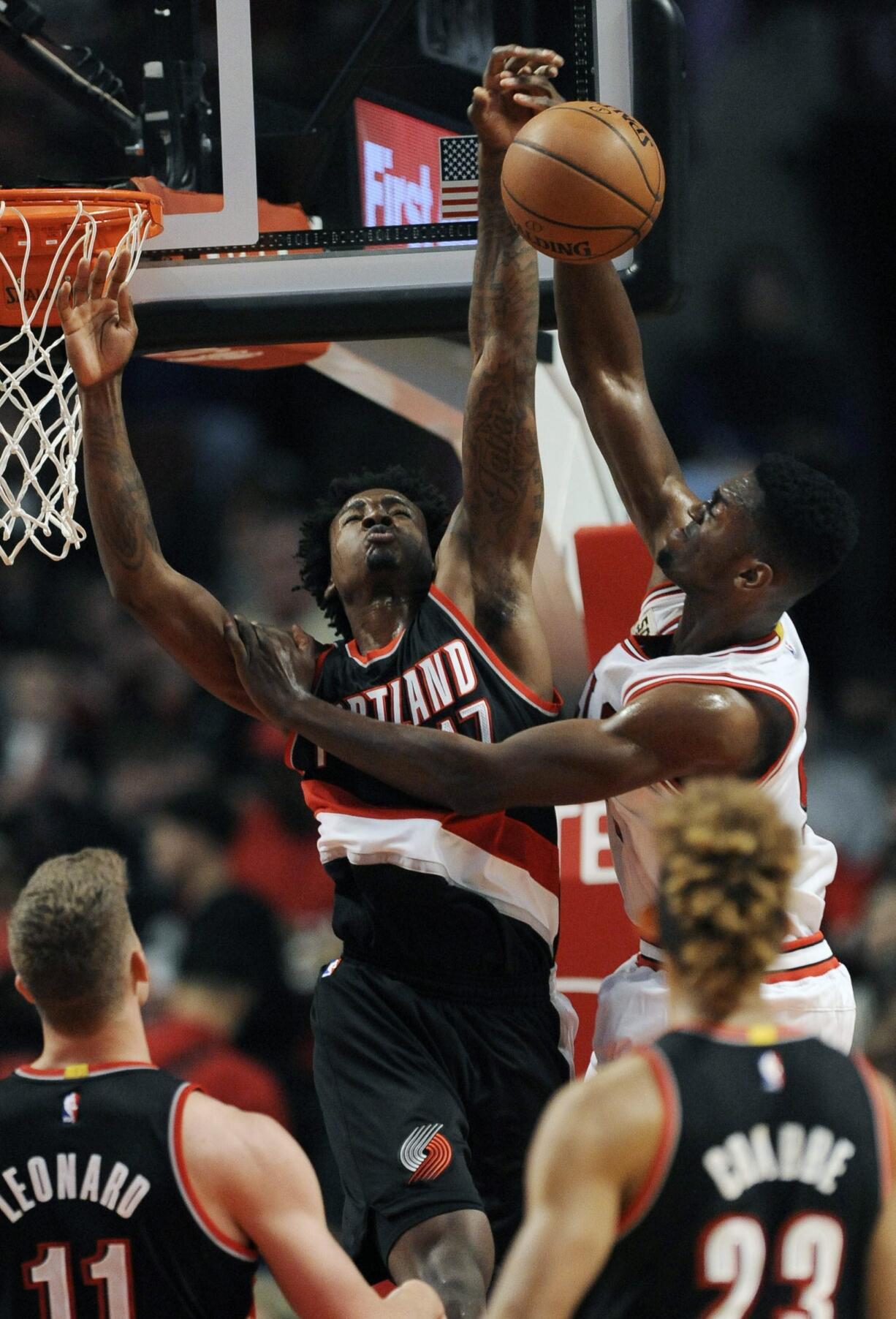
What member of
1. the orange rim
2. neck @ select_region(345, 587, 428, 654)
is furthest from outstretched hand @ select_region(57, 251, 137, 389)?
neck @ select_region(345, 587, 428, 654)

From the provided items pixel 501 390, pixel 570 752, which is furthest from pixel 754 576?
pixel 501 390

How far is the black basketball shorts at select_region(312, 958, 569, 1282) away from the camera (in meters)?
3.29

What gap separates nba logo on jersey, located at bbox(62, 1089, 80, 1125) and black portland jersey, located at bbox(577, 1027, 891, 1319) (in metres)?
0.72

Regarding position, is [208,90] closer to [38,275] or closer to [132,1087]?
[38,275]

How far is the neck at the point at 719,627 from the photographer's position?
11.3ft

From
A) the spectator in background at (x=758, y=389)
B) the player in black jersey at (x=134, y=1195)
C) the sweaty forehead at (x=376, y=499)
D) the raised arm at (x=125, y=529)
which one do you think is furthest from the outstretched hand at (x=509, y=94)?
the spectator in background at (x=758, y=389)

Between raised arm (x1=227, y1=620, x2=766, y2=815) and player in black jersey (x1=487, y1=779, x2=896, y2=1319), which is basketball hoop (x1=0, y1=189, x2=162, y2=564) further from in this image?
player in black jersey (x1=487, y1=779, x2=896, y2=1319)

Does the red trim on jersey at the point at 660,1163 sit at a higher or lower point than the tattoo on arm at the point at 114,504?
lower

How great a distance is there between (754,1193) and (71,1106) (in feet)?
2.99

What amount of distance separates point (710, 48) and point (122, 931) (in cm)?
532

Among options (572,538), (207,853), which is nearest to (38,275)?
(572,538)

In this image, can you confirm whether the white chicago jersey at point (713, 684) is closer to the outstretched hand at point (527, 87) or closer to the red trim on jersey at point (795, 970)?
the red trim on jersey at point (795, 970)

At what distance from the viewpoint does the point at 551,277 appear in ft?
13.3

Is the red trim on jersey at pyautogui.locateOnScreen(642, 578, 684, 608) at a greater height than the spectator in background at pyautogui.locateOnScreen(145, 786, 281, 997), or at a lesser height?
greater
